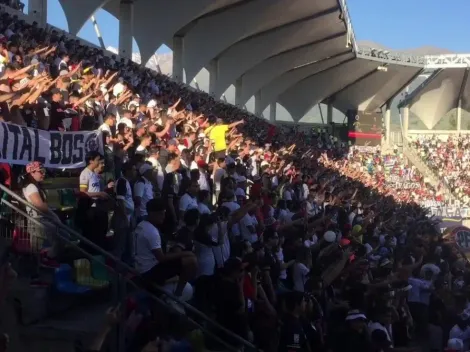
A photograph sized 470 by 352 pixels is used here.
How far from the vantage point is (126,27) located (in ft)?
81.4

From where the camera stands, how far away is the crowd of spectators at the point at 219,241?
542 centimetres

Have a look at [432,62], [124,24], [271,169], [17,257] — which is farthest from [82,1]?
[432,62]

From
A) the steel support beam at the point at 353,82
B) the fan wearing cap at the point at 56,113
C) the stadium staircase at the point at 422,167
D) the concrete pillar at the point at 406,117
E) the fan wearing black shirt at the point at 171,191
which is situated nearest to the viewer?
the fan wearing black shirt at the point at 171,191

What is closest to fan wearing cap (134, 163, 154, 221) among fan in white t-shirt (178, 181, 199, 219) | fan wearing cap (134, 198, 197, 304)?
fan in white t-shirt (178, 181, 199, 219)

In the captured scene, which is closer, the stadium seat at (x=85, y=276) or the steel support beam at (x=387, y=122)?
the stadium seat at (x=85, y=276)

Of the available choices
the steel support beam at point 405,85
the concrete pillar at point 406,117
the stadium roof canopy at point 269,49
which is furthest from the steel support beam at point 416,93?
the stadium roof canopy at point 269,49

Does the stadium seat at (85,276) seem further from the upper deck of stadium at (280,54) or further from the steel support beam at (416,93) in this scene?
the steel support beam at (416,93)

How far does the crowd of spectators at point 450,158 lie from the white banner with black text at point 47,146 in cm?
3314

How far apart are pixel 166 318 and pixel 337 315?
1.81m

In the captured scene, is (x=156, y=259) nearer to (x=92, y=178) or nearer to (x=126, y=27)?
(x=92, y=178)

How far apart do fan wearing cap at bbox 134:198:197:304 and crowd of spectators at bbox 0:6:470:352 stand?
0.03ft

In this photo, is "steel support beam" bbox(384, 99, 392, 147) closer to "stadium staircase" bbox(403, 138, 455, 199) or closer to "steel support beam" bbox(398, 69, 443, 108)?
A: "steel support beam" bbox(398, 69, 443, 108)

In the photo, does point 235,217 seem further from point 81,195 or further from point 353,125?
point 353,125

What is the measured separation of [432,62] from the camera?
43.0m
